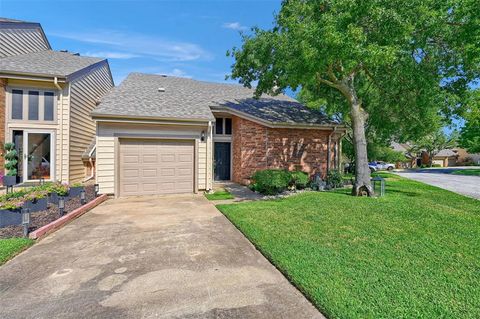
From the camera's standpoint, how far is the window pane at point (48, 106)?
10219mm

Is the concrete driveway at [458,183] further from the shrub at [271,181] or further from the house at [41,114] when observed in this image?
the house at [41,114]

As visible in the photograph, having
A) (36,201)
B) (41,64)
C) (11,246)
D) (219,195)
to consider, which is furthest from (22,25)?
(11,246)

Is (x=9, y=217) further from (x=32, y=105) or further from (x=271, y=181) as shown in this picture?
(x=271, y=181)

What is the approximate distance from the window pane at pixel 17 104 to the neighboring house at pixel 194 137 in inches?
143

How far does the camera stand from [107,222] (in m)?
6.01

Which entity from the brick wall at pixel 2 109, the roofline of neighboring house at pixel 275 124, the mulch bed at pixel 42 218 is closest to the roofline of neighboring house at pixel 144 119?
the roofline of neighboring house at pixel 275 124

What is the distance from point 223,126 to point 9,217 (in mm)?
9341

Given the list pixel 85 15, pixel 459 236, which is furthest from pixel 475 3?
pixel 85 15

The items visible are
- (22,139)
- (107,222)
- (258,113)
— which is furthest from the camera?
(258,113)

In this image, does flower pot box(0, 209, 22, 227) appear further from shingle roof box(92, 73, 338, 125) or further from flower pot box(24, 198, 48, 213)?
shingle roof box(92, 73, 338, 125)

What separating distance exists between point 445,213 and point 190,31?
12.7 m

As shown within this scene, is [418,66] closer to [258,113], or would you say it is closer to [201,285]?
[258,113]

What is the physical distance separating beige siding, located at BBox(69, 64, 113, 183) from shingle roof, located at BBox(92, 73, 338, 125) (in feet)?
5.59

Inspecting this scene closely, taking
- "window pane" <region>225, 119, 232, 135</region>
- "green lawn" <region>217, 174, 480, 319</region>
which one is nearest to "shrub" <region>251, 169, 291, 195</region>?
"green lawn" <region>217, 174, 480, 319</region>
